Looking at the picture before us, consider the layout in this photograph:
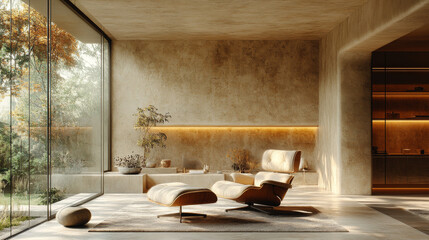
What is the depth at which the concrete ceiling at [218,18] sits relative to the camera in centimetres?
686

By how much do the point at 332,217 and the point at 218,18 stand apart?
12.8ft

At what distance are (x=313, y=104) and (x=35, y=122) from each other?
236 inches

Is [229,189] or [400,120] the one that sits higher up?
[400,120]

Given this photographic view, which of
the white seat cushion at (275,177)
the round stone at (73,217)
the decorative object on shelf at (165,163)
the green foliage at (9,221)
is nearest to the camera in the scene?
the green foliage at (9,221)

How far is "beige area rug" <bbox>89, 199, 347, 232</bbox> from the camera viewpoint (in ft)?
15.6

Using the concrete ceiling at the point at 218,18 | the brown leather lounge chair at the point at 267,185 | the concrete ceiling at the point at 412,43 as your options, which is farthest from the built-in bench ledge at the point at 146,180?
the concrete ceiling at the point at 412,43

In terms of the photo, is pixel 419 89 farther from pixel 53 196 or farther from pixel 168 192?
pixel 53 196

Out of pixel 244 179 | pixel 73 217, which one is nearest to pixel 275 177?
pixel 244 179

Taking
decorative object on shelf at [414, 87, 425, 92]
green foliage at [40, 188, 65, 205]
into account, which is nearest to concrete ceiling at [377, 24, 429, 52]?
decorative object on shelf at [414, 87, 425, 92]

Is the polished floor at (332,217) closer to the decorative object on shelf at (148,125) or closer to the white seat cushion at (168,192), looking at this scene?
the white seat cushion at (168,192)

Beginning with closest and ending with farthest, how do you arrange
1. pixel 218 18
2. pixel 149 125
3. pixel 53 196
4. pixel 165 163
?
pixel 53 196 → pixel 218 18 → pixel 165 163 → pixel 149 125

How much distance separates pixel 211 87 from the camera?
9.43 meters

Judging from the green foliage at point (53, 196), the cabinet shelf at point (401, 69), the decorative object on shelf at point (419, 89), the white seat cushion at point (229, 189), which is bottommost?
the green foliage at point (53, 196)

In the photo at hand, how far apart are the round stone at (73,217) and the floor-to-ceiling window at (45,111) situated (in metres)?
0.36
